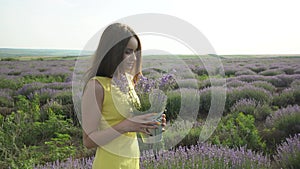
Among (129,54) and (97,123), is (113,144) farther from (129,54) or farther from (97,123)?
(129,54)

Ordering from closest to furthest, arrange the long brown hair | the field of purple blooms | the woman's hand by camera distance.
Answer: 1. the woman's hand
2. the long brown hair
3. the field of purple blooms

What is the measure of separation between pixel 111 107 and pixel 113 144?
0.64 feet

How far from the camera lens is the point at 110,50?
61.8 inches

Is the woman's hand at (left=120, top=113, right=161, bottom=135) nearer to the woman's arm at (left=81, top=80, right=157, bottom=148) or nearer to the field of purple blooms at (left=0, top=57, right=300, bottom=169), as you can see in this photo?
the woman's arm at (left=81, top=80, right=157, bottom=148)

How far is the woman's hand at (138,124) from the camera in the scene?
57.2 inches

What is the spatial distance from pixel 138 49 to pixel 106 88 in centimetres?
34

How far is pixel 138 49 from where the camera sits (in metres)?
1.74

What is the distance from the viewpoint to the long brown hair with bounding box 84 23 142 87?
157 cm

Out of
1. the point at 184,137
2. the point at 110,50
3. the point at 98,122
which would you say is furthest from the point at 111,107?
the point at 184,137

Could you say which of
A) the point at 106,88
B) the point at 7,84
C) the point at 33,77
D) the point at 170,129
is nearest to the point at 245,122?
the point at 170,129

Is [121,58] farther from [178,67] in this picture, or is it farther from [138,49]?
[178,67]

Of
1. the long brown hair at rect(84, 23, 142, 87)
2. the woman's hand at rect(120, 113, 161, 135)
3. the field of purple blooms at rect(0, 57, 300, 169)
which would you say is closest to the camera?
A: the woman's hand at rect(120, 113, 161, 135)

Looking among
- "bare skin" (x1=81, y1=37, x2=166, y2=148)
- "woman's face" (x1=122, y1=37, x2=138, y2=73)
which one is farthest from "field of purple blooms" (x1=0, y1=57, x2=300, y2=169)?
"bare skin" (x1=81, y1=37, x2=166, y2=148)

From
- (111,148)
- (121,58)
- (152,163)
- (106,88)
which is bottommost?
(152,163)
